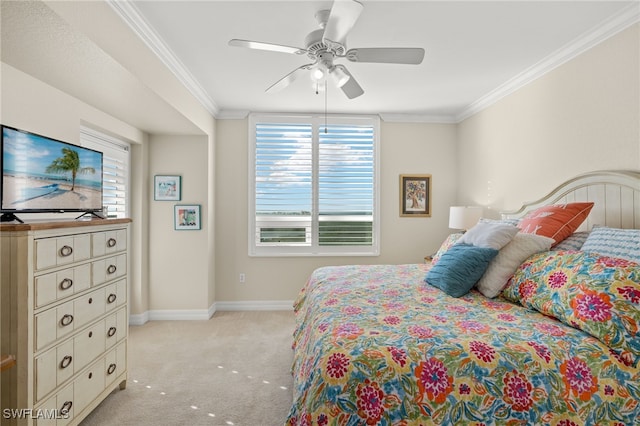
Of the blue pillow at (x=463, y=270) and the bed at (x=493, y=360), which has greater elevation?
the blue pillow at (x=463, y=270)

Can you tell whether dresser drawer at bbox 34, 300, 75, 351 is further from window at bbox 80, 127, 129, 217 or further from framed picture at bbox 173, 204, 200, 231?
framed picture at bbox 173, 204, 200, 231

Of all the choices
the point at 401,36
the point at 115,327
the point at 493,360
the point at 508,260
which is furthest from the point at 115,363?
the point at 401,36

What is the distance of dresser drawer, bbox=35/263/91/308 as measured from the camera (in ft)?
5.27

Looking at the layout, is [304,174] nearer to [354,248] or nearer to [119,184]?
[354,248]

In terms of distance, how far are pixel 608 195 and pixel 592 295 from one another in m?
1.25

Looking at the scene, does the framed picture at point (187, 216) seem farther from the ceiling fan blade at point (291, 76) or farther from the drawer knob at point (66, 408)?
the drawer knob at point (66, 408)

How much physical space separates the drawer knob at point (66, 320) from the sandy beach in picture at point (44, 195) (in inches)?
25.2

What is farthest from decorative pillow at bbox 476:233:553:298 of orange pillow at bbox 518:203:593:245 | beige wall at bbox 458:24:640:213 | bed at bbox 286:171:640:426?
beige wall at bbox 458:24:640:213

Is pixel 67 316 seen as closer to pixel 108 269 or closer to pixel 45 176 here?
pixel 108 269

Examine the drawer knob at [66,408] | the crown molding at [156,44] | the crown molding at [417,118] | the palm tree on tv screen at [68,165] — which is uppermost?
the crown molding at [417,118]

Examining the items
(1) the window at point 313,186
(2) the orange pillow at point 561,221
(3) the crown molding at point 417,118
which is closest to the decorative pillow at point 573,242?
(2) the orange pillow at point 561,221

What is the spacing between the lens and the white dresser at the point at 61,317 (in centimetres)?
152

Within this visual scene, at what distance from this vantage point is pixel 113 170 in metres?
3.60

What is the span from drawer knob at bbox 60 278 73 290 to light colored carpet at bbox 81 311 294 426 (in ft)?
3.09
